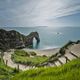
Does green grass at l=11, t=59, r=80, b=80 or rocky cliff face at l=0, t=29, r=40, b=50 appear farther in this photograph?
rocky cliff face at l=0, t=29, r=40, b=50

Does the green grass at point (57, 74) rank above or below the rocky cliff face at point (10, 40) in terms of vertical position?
above

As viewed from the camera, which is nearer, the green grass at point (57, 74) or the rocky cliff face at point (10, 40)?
the green grass at point (57, 74)

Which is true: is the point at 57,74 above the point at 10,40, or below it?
above

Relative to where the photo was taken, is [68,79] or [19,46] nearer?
[68,79]

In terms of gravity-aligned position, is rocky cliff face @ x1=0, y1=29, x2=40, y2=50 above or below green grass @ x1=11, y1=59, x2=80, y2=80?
below

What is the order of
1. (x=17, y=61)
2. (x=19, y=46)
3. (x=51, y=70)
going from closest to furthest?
(x=51, y=70) < (x=17, y=61) < (x=19, y=46)

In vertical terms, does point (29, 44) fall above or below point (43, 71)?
below

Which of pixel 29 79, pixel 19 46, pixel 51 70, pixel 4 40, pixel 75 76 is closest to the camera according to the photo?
pixel 75 76

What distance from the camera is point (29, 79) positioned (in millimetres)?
3428

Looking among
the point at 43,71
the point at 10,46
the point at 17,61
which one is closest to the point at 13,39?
the point at 10,46

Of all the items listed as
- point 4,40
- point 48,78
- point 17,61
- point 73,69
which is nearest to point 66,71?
point 73,69

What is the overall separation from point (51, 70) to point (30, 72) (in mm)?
371

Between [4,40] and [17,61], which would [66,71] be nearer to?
[17,61]

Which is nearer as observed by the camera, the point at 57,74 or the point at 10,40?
the point at 57,74
